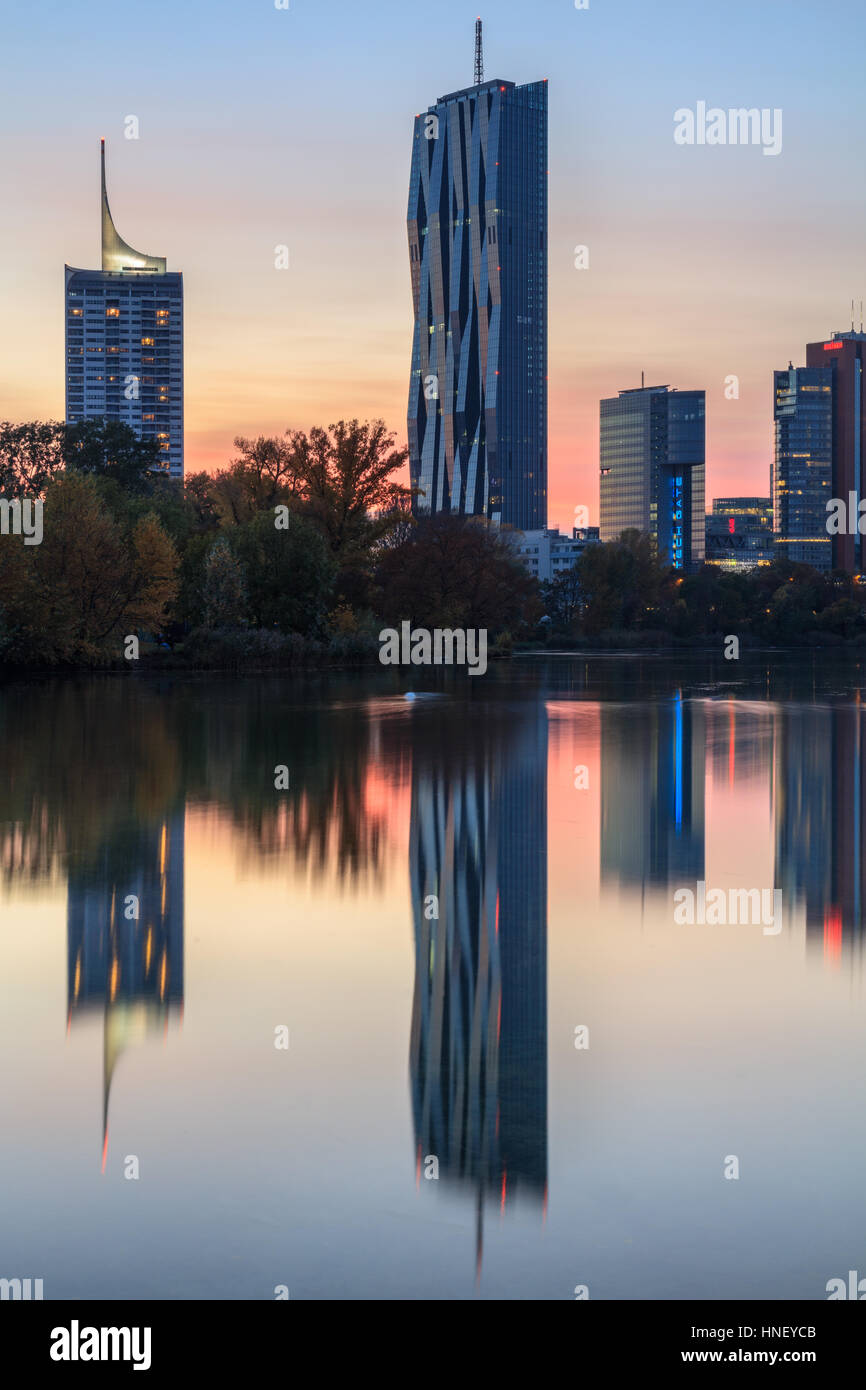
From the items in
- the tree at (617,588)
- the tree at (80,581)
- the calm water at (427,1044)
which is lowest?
the calm water at (427,1044)

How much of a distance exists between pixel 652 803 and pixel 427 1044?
10.9 meters

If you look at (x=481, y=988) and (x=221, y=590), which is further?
(x=221, y=590)

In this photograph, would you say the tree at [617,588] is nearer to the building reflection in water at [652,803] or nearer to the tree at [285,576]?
the tree at [285,576]

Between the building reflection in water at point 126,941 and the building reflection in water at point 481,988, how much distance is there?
158 centimetres

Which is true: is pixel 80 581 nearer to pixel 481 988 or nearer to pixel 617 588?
pixel 481 988

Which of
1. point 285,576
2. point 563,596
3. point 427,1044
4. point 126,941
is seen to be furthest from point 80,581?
point 563,596

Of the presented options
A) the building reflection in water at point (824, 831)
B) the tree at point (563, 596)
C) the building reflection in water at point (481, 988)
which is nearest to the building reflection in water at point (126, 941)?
the building reflection in water at point (481, 988)

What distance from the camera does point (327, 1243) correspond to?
5312 mm

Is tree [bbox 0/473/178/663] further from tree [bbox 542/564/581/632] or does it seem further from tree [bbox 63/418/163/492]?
tree [bbox 542/564/581/632]

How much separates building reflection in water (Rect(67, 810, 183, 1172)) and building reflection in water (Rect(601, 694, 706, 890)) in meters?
4.13

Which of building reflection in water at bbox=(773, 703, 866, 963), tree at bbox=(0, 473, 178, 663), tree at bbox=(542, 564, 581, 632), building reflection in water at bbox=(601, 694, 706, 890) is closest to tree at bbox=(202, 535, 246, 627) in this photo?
tree at bbox=(0, 473, 178, 663)

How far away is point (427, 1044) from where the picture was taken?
7820mm

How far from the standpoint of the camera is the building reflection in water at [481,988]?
6.21 meters
